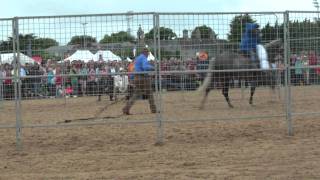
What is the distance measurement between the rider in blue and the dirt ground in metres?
1.35

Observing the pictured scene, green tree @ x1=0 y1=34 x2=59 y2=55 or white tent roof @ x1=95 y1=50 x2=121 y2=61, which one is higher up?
green tree @ x1=0 y1=34 x2=59 y2=55

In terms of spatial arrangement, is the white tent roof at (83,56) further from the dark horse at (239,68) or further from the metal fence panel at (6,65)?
the dark horse at (239,68)

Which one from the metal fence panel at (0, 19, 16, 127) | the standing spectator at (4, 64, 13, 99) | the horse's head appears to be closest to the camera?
the metal fence panel at (0, 19, 16, 127)

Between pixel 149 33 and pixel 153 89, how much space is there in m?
1.53

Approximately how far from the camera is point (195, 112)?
16.3 meters

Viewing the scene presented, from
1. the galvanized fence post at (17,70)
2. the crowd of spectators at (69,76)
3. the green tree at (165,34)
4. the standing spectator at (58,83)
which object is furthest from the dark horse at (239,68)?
the galvanized fence post at (17,70)

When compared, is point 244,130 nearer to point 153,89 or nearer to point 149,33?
point 153,89

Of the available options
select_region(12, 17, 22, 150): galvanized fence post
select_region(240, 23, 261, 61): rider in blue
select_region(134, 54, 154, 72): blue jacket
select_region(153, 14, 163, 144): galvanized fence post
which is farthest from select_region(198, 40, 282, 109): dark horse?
select_region(12, 17, 22, 150): galvanized fence post

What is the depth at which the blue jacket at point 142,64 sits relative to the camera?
13164mm

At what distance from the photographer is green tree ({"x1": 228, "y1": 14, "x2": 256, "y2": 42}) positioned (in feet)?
38.8

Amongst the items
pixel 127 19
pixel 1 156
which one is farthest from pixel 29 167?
pixel 127 19

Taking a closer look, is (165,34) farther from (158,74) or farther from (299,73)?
(299,73)

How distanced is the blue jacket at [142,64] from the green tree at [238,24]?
1.87 metres

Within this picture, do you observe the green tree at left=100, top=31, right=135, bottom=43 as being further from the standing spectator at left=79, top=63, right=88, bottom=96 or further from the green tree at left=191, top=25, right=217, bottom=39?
the green tree at left=191, top=25, right=217, bottom=39
